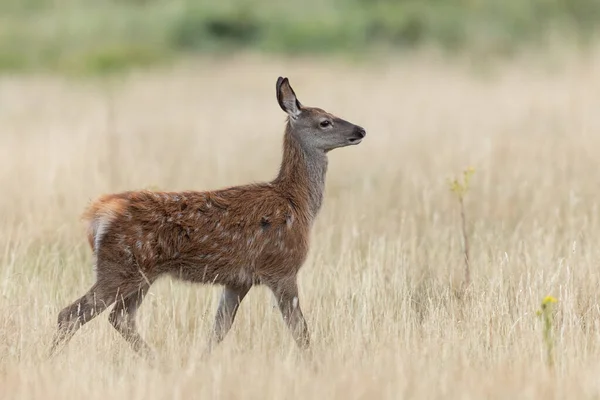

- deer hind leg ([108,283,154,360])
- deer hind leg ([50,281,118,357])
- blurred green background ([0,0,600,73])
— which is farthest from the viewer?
blurred green background ([0,0,600,73])

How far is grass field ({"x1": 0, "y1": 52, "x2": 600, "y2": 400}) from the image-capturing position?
5.36m

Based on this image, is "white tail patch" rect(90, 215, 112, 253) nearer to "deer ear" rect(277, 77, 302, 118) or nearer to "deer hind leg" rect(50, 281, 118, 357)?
"deer hind leg" rect(50, 281, 118, 357)

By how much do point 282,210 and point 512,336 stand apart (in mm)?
1519

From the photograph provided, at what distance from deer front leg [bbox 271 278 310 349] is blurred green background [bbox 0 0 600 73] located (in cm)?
1968

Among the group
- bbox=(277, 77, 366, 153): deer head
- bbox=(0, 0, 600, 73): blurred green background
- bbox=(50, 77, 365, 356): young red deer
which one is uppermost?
bbox=(0, 0, 600, 73): blurred green background

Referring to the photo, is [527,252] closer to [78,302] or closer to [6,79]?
[78,302]

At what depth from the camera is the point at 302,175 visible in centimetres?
722

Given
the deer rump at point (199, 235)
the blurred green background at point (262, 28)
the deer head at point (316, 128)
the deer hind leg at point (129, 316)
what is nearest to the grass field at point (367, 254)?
the deer hind leg at point (129, 316)

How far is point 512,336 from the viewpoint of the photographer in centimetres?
623

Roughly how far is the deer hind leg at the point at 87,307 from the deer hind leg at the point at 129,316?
0.26 feet

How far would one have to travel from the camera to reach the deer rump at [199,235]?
6227 mm

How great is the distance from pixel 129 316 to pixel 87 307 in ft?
1.19

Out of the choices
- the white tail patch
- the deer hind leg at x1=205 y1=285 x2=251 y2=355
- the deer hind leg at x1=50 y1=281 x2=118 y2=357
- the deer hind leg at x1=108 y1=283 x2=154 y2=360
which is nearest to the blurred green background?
the deer hind leg at x1=205 y1=285 x2=251 y2=355

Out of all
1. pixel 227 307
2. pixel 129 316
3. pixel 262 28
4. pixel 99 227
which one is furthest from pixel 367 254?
pixel 262 28
